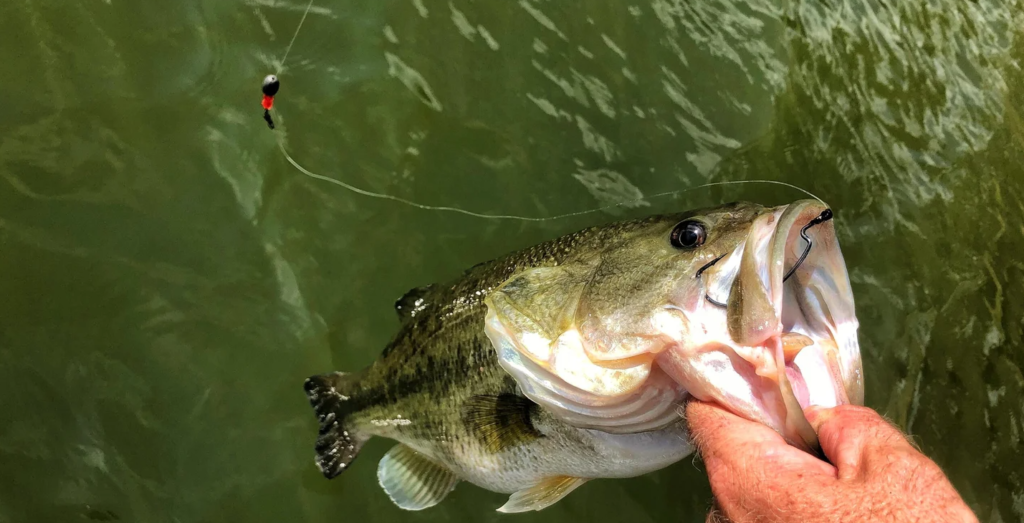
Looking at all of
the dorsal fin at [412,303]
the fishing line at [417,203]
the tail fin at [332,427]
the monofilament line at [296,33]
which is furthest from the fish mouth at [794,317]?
the monofilament line at [296,33]

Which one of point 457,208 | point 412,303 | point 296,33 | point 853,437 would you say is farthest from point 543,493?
point 296,33

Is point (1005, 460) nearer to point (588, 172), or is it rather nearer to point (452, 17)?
point (588, 172)

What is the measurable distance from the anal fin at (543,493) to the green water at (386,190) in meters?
0.83

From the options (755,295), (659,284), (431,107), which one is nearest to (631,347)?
(659,284)

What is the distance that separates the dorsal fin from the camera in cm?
243

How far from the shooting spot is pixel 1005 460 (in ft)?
9.40

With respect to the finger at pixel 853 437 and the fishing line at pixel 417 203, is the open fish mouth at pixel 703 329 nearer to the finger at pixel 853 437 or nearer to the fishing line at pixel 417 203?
the finger at pixel 853 437

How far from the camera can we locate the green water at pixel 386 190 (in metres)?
2.88

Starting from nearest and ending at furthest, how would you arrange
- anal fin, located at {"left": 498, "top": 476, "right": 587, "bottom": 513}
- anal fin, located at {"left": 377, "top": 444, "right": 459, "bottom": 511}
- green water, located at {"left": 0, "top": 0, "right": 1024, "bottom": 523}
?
anal fin, located at {"left": 498, "top": 476, "right": 587, "bottom": 513} → anal fin, located at {"left": 377, "top": 444, "right": 459, "bottom": 511} → green water, located at {"left": 0, "top": 0, "right": 1024, "bottom": 523}

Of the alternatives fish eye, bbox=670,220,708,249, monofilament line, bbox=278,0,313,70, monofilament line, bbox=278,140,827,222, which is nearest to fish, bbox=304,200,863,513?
fish eye, bbox=670,220,708,249

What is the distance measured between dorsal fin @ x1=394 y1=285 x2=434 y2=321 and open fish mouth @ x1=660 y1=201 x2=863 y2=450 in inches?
A: 47.1

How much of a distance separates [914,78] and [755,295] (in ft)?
8.39

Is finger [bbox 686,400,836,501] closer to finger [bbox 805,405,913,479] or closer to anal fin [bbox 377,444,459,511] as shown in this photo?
finger [bbox 805,405,913,479]

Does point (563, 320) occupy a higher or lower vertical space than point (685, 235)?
lower
